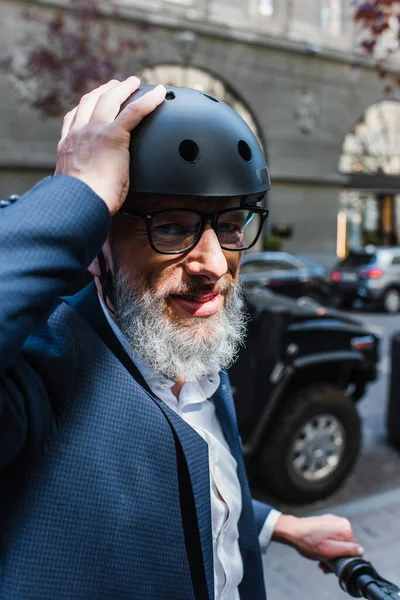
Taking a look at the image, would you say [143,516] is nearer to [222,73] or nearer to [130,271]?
[130,271]

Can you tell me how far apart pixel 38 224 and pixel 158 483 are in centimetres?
52

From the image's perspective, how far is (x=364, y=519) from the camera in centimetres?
433

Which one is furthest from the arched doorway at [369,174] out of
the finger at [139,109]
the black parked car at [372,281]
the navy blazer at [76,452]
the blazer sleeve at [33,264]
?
the blazer sleeve at [33,264]

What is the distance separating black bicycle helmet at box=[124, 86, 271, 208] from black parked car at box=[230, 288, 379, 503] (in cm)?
301

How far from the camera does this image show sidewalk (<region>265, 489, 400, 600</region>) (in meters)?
3.52

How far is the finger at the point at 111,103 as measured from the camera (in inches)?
44.5

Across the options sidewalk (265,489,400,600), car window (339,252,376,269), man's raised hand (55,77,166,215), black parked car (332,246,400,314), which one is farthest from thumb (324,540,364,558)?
car window (339,252,376,269)

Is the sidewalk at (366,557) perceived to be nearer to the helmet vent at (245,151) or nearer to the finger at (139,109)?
the helmet vent at (245,151)

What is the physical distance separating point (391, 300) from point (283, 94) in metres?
9.58

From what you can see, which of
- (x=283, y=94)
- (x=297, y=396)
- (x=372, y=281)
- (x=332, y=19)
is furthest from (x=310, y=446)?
(x=332, y=19)

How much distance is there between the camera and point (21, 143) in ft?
59.9

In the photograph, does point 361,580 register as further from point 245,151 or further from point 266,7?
point 266,7

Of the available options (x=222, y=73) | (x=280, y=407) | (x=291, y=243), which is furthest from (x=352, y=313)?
(x=280, y=407)

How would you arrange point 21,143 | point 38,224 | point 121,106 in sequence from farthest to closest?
point 21,143
point 121,106
point 38,224
